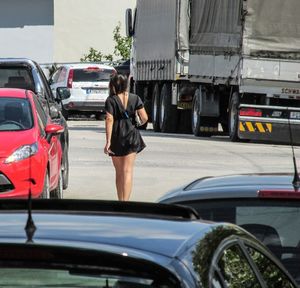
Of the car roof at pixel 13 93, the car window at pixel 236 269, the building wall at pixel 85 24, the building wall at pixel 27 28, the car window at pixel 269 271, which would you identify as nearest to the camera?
the car window at pixel 236 269

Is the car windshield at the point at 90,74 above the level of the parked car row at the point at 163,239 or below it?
below

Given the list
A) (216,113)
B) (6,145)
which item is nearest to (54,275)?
(6,145)

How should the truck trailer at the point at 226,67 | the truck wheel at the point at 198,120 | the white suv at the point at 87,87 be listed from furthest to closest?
the white suv at the point at 87,87 < the truck wheel at the point at 198,120 < the truck trailer at the point at 226,67

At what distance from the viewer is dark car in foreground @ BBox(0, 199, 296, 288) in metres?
3.44

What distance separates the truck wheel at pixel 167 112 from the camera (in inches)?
1147

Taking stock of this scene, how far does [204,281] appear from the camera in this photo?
3547 millimetres

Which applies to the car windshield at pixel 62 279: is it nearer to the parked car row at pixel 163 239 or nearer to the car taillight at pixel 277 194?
the parked car row at pixel 163 239

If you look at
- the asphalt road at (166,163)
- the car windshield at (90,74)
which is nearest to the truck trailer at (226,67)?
the asphalt road at (166,163)

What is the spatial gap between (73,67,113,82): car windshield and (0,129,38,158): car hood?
24134 millimetres

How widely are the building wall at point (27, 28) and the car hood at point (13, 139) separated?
49.2 meters

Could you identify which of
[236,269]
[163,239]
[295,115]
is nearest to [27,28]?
[295,115]

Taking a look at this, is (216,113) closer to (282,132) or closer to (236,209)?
(282,132)

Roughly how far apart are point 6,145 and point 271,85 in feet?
41.2

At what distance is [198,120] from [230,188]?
20330 millimetres
